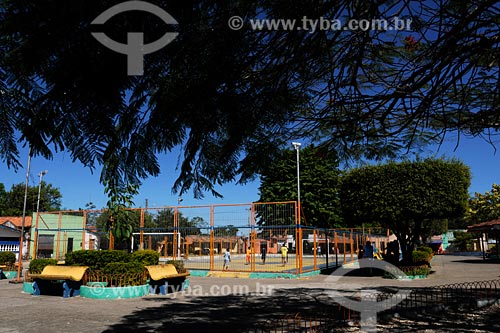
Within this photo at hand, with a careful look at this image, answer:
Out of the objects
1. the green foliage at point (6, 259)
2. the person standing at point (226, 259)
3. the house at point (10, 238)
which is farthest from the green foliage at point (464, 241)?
the green foliage at point (6, 259)

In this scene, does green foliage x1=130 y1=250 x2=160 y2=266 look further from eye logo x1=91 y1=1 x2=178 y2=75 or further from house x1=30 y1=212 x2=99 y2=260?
eye logo x1=91 y1=1 x2=178 y2=75

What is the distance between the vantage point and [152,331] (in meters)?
7.47

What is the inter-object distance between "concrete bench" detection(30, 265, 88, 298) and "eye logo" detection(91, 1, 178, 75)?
11.2 meters

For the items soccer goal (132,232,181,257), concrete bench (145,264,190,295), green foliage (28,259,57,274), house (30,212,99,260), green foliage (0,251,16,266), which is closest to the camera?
concrete bench (145,264,190,295)

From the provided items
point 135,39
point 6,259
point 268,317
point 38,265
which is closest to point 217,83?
point 135,39

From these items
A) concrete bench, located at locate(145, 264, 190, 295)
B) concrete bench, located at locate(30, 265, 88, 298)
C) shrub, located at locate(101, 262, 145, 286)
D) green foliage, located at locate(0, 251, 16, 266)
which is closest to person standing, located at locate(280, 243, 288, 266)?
concrete bench, located at locate(145, 264, 190, 295)

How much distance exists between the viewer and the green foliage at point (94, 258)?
42.7 feet

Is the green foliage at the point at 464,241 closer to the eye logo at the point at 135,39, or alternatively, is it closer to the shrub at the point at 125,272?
the shrub at the point at 125,272

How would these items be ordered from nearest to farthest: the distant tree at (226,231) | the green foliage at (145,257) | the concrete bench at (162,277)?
the concrete bench at (162,277)
the green foliage at (145,257)
the distant tree at (226,231)

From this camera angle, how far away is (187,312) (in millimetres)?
9523

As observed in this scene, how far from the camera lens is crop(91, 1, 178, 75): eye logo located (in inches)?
94.4

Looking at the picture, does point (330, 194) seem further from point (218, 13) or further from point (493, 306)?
point (218, 13)

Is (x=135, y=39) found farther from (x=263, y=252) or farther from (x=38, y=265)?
(x=263, y=252)

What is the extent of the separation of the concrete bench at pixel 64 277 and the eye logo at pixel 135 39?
11156 mm
